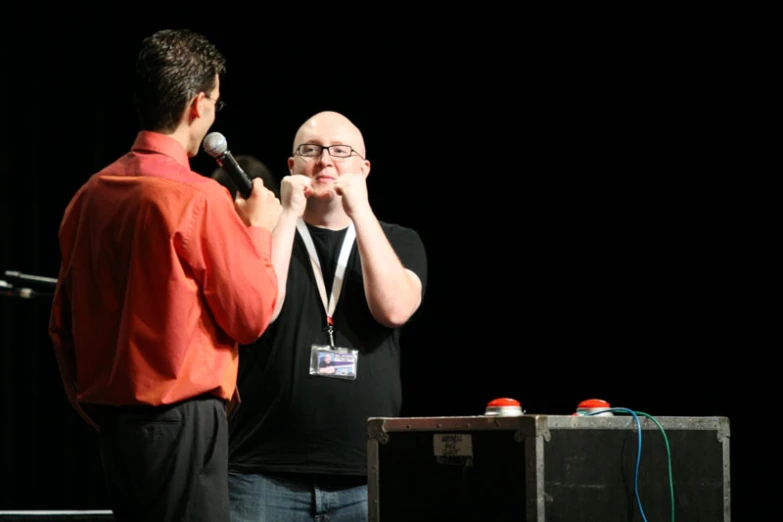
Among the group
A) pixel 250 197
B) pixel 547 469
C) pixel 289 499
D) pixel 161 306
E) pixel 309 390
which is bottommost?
pixel 289 499

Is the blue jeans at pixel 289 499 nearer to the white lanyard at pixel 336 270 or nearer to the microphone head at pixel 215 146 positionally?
the white lanyard at pixel 336 270

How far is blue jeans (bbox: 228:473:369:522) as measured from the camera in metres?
2.29

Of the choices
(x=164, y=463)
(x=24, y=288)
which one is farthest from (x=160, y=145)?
(x=24, y=288)

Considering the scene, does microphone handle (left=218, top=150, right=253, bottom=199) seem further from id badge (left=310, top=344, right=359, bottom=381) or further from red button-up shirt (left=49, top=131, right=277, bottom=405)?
id badge (left=310, top=344, right=359, bottom=381)

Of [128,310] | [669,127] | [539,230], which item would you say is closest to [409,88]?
[539,230]

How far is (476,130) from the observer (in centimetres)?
450

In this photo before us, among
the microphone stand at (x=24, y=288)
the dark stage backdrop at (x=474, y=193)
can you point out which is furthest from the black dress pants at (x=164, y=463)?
the dark stage backdrop at (x=474, y=193)

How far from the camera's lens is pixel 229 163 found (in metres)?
2.10

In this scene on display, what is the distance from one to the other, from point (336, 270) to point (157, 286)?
2.57ft

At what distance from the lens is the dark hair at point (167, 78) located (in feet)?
6.26

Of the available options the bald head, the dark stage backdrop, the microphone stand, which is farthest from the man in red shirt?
the dark stage backdrop

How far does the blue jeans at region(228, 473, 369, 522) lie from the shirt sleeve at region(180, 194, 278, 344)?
570 mm

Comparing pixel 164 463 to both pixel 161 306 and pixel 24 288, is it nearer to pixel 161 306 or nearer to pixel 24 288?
pixel 161 306

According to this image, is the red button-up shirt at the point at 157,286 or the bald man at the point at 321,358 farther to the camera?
the bald man at the point at 321,358
